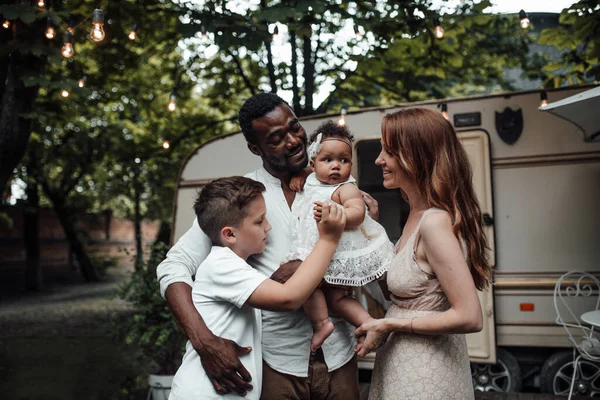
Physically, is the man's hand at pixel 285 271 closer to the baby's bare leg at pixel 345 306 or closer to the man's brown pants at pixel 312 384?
the baby's bare leg at pixel 345 306

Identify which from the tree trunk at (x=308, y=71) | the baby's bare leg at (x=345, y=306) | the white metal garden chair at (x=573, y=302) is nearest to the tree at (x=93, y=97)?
the tree trunk at (x=308, y=71)

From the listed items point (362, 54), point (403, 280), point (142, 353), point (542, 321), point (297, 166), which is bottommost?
point (142, 353)

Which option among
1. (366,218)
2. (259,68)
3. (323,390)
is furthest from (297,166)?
(259,68)

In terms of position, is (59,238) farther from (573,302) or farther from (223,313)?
(223,313)

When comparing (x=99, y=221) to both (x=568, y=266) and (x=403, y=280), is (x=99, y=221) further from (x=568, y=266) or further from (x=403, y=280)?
(x=403, y=280)

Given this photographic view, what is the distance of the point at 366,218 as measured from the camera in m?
2.15

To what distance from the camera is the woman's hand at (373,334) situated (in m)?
1.78

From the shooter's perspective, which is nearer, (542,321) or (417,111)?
(417,111)

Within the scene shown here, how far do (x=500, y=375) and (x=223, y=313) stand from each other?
3881mm

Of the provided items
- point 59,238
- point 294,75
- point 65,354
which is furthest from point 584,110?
point 59,238

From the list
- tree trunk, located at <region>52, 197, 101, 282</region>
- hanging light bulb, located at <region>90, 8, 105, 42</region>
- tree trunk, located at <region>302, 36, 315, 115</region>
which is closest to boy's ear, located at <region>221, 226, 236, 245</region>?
hanging light bulb, located at <region>90, 8, 105, 42</region>

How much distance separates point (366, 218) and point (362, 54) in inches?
177

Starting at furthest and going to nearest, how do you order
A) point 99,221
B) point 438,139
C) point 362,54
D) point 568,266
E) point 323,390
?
point 99,221, point 362,54, point 568,266, point 323,390, point 438,139

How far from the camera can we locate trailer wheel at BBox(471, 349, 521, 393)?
4.84m
